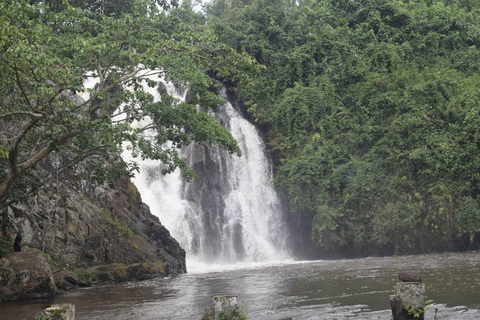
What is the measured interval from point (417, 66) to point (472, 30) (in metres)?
4.35

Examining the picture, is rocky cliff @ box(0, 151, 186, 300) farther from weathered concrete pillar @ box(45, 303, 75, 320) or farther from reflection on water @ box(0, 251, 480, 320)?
weathered concrete pillar @ box(45, 303, 75, 320)

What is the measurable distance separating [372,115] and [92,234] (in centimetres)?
1633

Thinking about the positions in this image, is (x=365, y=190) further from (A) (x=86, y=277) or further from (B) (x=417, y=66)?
(A) (x=86, y=277)

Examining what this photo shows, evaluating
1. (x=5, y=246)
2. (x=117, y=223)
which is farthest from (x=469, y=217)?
(x=5, y=246)

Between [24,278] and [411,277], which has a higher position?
[24,278]

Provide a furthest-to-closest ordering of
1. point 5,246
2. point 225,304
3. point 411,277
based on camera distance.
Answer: point 5,246, point 411,277, point 225,304

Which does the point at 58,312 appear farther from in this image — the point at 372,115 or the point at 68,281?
the point at 372,115

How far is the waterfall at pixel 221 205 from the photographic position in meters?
25.8

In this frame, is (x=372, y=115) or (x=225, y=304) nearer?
(x=225, y=304)

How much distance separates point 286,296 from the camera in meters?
11.3

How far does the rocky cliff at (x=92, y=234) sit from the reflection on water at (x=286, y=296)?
1585 millimetres

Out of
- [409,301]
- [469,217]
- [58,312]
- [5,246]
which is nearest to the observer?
[58,312]

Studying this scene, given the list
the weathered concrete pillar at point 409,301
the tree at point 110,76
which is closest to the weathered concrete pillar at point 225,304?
the weathered concrete pillar at point 409,301

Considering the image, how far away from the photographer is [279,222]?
27.6 m
